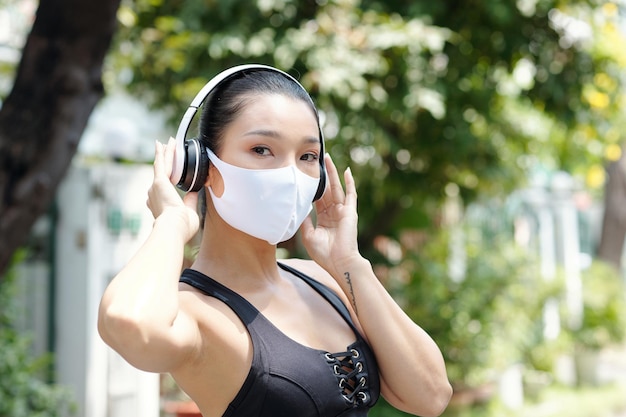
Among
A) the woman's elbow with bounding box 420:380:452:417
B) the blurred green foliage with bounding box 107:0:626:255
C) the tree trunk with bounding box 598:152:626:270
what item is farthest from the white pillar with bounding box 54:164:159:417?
the tree trunk with bounding box 598:152:626:270

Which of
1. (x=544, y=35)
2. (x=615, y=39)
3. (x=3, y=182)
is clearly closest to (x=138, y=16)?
(x=544, y=35)

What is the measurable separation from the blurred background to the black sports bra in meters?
2.62

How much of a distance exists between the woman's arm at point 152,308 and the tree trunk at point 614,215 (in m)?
12.8

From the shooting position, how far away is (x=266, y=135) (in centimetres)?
188

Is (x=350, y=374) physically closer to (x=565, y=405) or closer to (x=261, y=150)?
(x=261, y=150)

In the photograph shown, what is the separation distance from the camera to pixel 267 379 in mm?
1762

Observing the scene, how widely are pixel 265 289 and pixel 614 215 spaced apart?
12.8 meters

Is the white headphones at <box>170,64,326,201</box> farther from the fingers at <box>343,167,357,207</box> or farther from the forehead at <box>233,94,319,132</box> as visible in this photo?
the fingers at <box>343,167,357,207</box>

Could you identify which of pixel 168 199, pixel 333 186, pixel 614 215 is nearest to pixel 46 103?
pixel 333 186

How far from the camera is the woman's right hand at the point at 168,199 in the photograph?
1788 millimetres

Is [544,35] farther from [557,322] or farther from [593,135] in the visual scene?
[557,322]

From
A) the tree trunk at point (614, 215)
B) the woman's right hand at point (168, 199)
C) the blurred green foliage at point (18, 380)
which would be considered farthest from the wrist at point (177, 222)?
the tree trunk at point (614, 215)

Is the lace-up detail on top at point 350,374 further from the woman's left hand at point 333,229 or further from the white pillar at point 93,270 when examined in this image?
the white pillar at point 93,270

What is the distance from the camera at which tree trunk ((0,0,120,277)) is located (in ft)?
13.6
